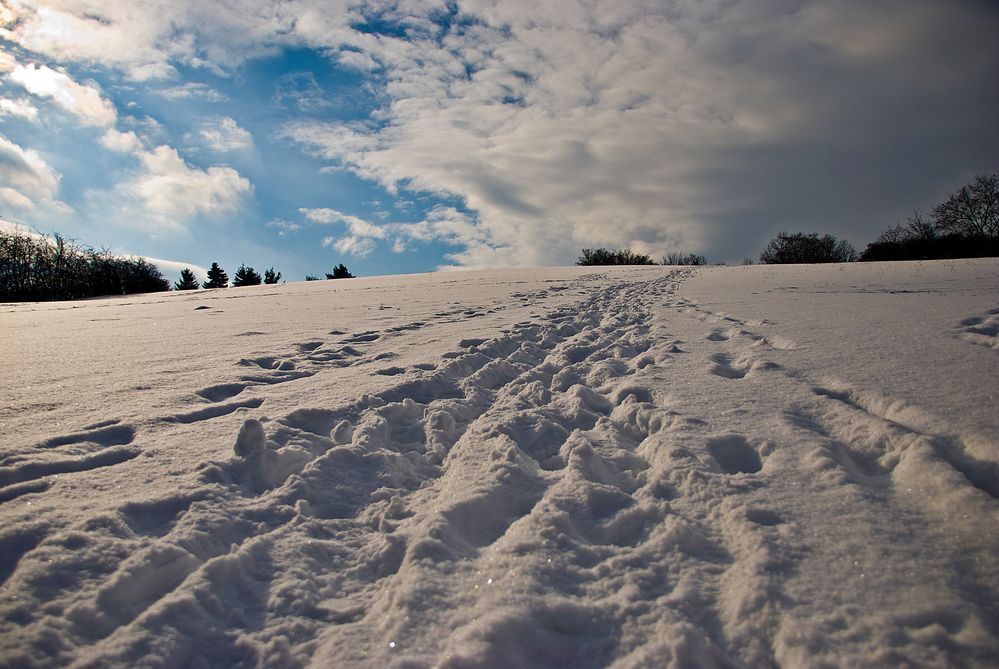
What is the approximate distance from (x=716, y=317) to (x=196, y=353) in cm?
501

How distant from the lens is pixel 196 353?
3.87 metres

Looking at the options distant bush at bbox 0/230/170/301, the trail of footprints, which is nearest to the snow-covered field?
the trail of footprints

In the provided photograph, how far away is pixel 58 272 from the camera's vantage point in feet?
122

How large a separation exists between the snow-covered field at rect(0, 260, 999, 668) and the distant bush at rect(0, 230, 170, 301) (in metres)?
41.5

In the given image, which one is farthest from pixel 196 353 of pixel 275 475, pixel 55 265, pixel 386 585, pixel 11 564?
pixel 55 265

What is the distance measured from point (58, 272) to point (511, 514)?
161 feet

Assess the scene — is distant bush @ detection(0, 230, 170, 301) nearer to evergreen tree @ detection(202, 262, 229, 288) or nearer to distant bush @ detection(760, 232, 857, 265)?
evergreen tree @ detection(202, 262, 229, 288)

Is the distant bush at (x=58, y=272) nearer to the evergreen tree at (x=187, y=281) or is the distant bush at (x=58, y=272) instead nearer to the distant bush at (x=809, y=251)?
the evergreen tree at (x=187, y=281)

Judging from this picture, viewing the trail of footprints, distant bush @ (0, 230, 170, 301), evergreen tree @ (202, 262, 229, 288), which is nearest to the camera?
the trail of footprints

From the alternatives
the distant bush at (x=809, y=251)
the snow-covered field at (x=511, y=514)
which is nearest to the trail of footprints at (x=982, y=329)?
the snow-covered field at (x=511, y=514)

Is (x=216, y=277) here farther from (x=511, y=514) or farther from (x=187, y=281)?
(x=511, y=514)

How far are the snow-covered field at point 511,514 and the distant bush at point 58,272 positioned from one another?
41.5m

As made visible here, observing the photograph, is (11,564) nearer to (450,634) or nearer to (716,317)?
(450,634)

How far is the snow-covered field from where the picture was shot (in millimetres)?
1119
